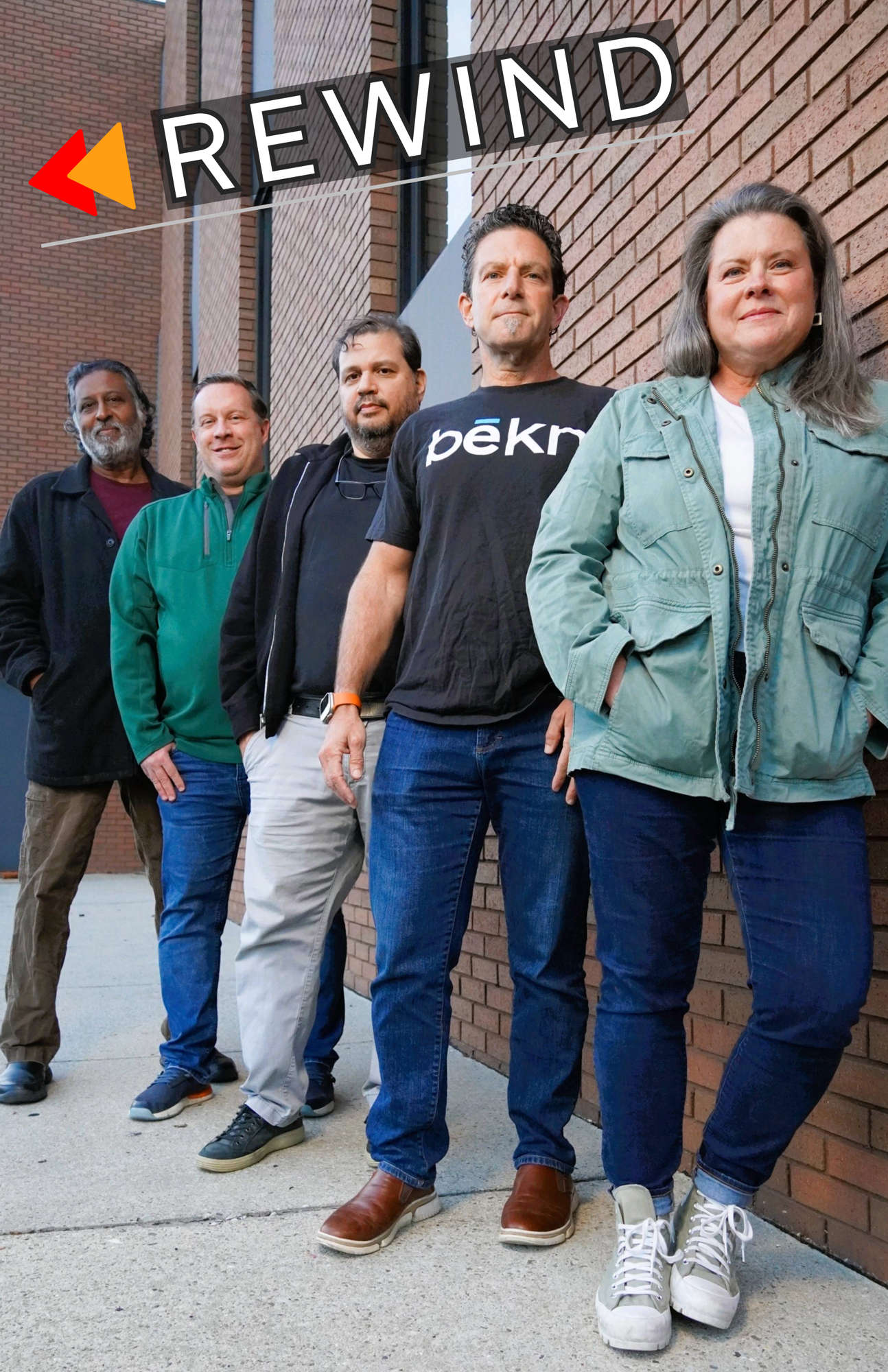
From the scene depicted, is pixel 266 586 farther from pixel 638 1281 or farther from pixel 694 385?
pixel 638 1281

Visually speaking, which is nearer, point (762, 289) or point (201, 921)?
point (762, 289)

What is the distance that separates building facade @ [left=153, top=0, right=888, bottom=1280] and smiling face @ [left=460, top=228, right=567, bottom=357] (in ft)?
1.63

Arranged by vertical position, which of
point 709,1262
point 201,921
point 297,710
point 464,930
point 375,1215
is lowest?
point 375,1215

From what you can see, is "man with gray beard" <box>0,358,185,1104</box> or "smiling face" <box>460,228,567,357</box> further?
"man with gray beard" <box>0,358,185,1104</box>

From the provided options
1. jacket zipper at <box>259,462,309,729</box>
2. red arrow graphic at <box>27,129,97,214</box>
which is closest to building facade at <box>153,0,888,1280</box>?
jacket zipper at <box>259,462,309,729</box>

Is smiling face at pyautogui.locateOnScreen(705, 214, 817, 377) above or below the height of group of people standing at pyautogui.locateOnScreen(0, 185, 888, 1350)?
above

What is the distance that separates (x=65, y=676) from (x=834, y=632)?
2.55 metres

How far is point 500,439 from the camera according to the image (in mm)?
2420

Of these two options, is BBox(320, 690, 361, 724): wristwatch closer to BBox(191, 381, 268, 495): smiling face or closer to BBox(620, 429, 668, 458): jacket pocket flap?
BBox(620, 429, 668, 458): jacket pocket flap

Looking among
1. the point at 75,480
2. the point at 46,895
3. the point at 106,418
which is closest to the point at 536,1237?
the point at 46,895

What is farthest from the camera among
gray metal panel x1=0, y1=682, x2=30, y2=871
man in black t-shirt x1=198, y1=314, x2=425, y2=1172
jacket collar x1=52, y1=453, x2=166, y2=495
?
gray metal panel x1=0, y1=682, x2=30, y2=871

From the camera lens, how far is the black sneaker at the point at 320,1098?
3154mm

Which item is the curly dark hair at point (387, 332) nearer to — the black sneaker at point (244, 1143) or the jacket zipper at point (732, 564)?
the jacket zipper at point (732, 564)

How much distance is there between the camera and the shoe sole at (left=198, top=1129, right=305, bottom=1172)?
8.63 feet
